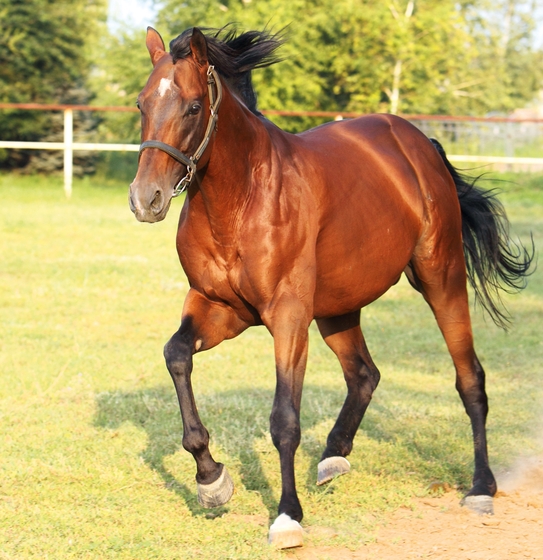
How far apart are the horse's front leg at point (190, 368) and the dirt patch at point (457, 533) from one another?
0.55m

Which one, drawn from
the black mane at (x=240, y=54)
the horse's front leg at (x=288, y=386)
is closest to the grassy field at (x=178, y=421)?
the horse's front leg at (x=288, y=386)

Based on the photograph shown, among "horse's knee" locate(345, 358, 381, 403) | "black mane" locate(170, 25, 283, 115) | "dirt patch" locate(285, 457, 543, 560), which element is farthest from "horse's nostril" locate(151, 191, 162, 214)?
"horse's knee" locate(345, 358, 381, 403)

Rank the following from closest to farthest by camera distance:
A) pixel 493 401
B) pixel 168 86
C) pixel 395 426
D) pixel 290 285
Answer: pixel 168 86, pixel 290 285, pixel 395 426, pixel 493 401

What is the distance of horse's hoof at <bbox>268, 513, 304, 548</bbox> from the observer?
390cm

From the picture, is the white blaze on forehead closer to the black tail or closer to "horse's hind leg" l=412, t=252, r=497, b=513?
"horse's hind leg" l=412, t=252, r=497, b=513

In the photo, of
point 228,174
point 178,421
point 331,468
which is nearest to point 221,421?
point 178,421

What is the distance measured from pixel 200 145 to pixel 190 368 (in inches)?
44.0

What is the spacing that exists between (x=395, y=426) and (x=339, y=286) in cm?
185

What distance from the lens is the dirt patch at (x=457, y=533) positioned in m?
4.02

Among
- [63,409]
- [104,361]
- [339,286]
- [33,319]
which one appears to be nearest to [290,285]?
[339,286]

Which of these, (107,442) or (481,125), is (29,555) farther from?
(481,125)

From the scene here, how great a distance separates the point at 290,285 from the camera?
4.17 metres

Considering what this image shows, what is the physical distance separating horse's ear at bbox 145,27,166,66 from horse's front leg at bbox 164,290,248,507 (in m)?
1.15

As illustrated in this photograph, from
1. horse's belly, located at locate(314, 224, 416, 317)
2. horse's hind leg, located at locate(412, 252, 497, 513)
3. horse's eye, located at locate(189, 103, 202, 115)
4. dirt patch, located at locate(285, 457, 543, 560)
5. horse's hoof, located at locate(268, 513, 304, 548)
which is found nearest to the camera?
horse's eye, located at locate(189, 103, 202, 115)
